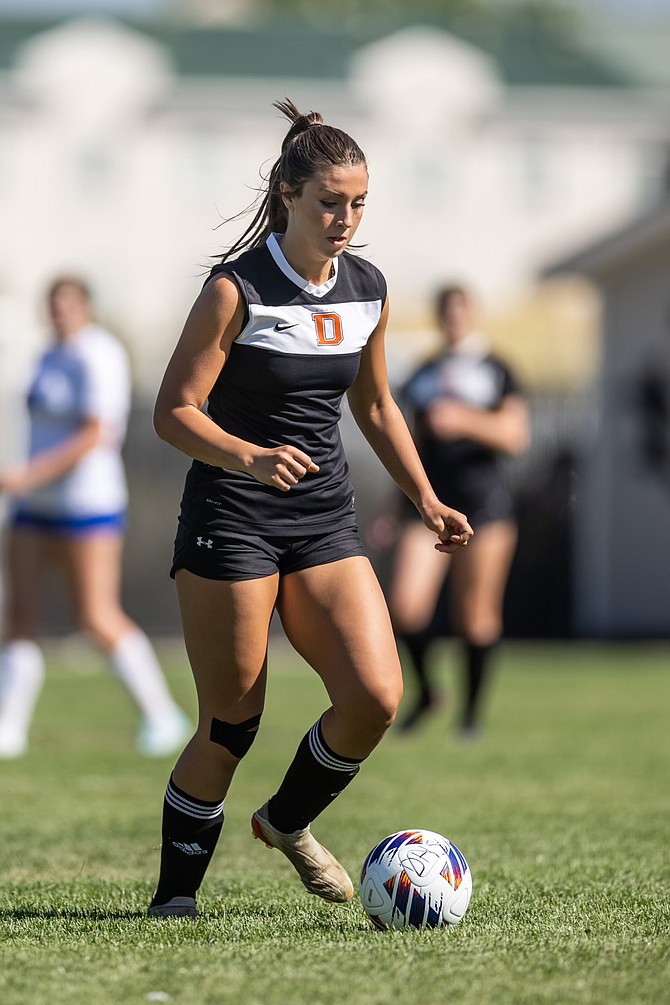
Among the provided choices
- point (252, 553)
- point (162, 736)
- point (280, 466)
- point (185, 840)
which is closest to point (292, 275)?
point (280, 466)

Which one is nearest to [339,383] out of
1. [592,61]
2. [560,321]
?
[560,321]

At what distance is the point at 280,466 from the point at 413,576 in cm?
538

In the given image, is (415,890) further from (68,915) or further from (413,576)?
(413,576)

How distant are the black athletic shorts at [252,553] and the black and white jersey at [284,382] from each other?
0.10 ft

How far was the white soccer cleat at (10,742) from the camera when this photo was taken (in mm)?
8758

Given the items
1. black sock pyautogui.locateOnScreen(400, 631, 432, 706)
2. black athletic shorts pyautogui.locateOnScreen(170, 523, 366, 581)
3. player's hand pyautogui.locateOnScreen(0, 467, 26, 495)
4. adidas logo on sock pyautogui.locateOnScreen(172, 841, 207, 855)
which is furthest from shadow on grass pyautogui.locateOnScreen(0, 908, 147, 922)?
black sock pyautogui.locateOnScreen(400, 631, 432, 706)

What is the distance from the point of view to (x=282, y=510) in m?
4.55

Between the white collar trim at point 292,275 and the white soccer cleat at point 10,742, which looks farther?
the white soccer cleat at point 10,742

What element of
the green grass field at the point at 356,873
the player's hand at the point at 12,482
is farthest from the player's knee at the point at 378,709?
the player's hand at the point at 12,482

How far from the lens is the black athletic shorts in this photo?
449cm

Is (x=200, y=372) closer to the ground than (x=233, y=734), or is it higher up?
higher up

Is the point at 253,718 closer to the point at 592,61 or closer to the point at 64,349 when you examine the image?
the point at 64,349

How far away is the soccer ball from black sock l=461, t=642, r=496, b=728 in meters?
4.95

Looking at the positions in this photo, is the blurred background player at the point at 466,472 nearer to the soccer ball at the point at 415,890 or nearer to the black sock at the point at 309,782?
the black sock at the point at 309,782
